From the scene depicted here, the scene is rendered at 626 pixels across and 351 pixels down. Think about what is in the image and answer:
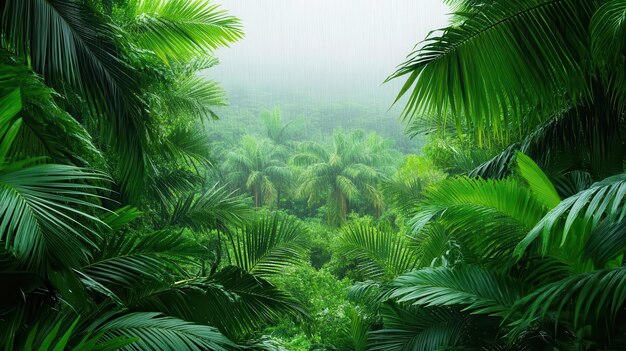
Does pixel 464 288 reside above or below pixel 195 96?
below

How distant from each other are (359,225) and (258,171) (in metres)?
27.6

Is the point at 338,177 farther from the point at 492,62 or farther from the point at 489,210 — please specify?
the point at 492,62

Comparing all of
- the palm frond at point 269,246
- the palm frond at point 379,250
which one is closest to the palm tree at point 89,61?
the palm frond at point 269,246

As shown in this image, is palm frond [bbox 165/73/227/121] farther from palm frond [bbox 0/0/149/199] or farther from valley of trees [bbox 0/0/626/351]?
palm frond [bbox 0/0/149/199]

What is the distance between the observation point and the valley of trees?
8.68ft

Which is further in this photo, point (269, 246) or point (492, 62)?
point (269, 246)

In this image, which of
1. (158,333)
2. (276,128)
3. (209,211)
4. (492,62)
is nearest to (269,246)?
(158,333)

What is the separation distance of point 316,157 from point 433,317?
27554 mm

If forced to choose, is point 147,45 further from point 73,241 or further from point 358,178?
point 358,178

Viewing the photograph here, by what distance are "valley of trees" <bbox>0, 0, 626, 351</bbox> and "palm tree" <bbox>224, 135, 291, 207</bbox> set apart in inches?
1054

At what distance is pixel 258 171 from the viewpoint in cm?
3525

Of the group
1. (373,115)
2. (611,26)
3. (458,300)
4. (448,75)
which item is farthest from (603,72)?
(373,115)

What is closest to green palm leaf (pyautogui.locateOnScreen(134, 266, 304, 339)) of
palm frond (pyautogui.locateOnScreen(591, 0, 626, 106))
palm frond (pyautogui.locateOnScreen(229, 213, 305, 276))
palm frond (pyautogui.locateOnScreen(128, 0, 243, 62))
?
palm frond (pyautogui.locateOnScreen(229, 213, 305, 276))

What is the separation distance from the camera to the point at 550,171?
21.2 ft
